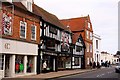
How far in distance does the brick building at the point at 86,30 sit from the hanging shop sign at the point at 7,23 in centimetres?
3278

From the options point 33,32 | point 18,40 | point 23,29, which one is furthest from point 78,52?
point 18,40

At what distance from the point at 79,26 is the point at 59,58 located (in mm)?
19587

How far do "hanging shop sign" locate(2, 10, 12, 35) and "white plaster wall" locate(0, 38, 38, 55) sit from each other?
0.83 meters

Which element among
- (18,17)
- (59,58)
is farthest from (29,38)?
(59,58)

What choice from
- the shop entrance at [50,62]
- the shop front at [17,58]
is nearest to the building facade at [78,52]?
the shop entrance at [50,62]

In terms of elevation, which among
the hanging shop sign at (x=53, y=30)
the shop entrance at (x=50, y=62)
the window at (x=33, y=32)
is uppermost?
A: the hanging shop sign at (x=53, y=30)

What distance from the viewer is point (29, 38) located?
30969 millimetres

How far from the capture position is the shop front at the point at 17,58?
2634 cm

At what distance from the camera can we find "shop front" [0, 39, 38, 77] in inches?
1037

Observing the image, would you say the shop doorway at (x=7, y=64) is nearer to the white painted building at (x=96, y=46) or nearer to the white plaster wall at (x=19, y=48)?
the white plaster wall at (x=19, y=48)

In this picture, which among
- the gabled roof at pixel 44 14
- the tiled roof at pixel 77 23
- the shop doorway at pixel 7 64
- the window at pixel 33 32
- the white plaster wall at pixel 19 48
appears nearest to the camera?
the white plaster wall at pixel 19 48

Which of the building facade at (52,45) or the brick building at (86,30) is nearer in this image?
the building facade at (52,45)

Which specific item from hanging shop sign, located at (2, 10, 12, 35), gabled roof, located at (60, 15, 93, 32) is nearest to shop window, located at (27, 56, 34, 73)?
hanging shop sign, located at (2, 10, 12, 35)

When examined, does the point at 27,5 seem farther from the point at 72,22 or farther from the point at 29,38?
the point at 72,22
